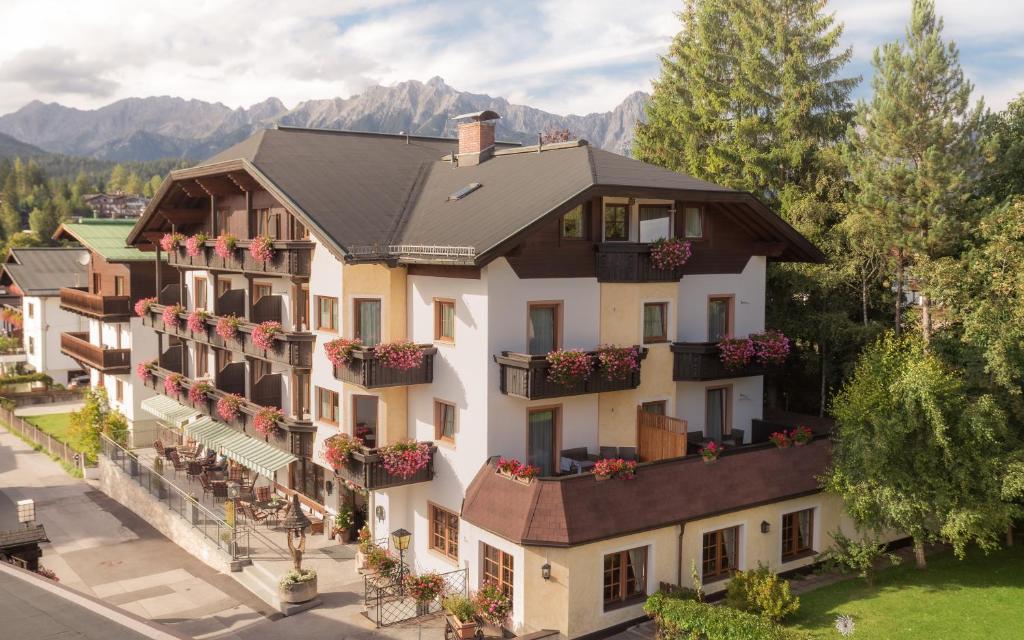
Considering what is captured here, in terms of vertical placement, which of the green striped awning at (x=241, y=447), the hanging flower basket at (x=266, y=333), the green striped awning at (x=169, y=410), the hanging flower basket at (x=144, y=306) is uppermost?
the hanging flower basket at (x=144, y=306)

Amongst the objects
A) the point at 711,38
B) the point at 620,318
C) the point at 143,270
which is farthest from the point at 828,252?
the point at 143,270

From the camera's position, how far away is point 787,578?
2381cm

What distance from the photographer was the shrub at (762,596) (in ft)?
67.8

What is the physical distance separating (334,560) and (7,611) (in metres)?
13.8

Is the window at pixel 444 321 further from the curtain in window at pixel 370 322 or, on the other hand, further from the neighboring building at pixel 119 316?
the neighboring building at pixel 119 316

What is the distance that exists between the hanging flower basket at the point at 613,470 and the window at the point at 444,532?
4.76m

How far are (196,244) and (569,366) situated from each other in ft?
57.6

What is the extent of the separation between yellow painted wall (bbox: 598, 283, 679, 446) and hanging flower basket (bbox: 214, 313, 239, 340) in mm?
13879

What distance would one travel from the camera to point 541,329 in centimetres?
2345

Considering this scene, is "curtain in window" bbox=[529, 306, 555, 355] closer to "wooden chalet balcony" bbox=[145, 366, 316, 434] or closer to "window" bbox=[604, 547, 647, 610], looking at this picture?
"window" bbox=[604, 547, 647, 610]

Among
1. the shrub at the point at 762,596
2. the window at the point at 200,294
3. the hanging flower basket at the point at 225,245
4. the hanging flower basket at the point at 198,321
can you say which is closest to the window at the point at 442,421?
the shrub at the point at 762,596

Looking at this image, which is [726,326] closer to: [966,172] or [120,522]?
[966,172]

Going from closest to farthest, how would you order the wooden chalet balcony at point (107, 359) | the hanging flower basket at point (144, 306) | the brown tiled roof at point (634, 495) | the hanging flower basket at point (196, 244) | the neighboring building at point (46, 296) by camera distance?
1. the brown tiled roof at point (634, 495)
2. the hanging flower basket at point (196, 244)
3. the hanging flower basket at point (144, 306)
4. the wooden chalet balcony at point (107, 359)
5. the neighboring building at point (46, 296)

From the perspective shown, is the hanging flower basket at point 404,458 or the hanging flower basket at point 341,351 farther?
the hanging flower basket at point 341,351
